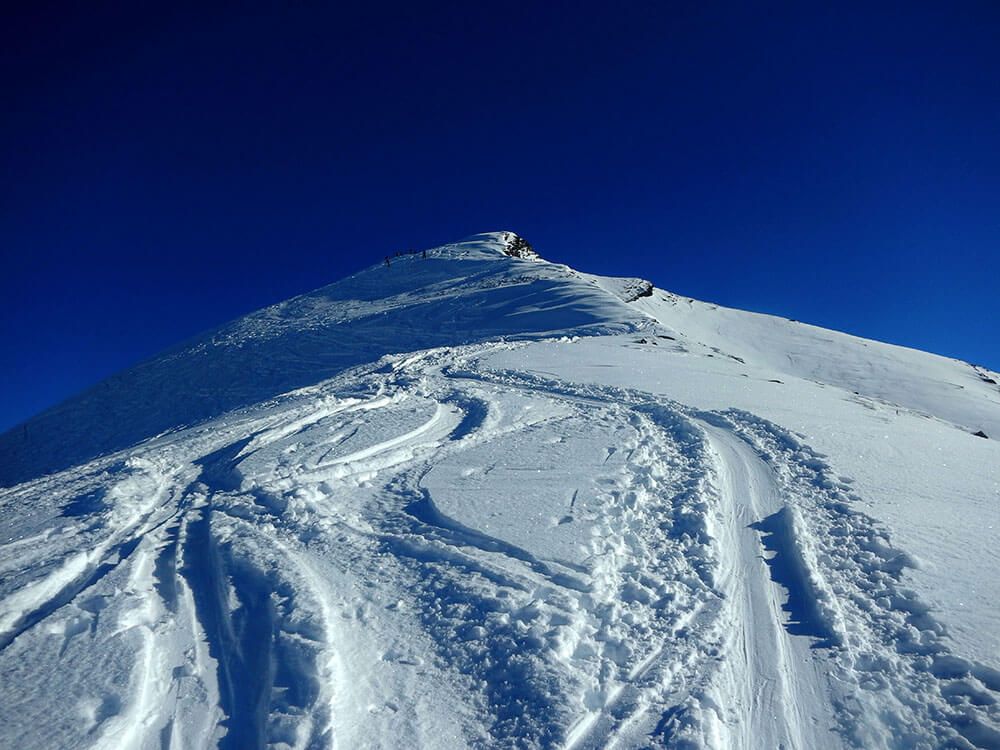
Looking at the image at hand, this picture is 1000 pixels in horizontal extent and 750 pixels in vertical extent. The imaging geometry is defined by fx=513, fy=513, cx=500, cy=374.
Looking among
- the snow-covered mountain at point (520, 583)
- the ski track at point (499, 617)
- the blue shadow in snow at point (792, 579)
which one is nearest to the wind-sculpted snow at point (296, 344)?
the snow-covered mountain at point (520, 583)

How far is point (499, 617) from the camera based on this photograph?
4758mm

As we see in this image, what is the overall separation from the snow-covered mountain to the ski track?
1.1 inches

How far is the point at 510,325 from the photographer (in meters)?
26.7

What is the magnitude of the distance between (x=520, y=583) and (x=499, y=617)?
1.88 ft

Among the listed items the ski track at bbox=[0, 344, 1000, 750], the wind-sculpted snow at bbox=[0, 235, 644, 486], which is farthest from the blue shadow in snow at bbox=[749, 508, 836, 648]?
the wind-sculpted snow at bbox=[0, 235, 644, 486]

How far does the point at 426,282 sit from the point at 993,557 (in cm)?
3621

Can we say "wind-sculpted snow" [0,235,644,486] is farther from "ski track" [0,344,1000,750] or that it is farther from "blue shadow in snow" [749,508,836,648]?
"blue shadow in snow" [749,508,836,648]

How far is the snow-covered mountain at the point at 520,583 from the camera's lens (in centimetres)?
380

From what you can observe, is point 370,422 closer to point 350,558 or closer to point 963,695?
point 350,558

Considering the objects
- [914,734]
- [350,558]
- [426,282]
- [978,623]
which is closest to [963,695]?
[914,734]

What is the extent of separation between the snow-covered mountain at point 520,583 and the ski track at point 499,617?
27 mm

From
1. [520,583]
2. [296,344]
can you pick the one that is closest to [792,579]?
[520,583]

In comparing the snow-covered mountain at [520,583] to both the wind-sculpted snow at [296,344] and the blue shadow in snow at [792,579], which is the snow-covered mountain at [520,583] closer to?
the blue shadow in snow at [792,579]

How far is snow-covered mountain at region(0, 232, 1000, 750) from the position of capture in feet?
12.5
